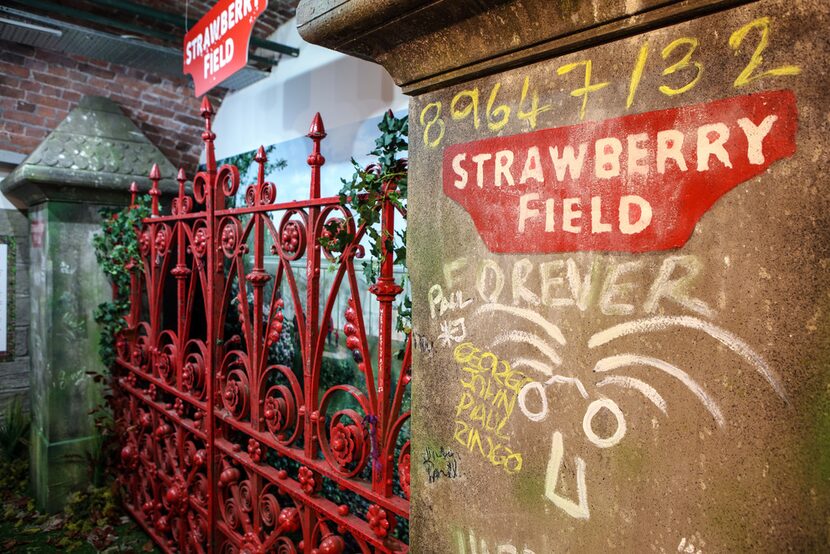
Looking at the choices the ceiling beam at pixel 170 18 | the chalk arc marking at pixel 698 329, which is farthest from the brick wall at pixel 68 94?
the chalk arc marking at pixel 698 329

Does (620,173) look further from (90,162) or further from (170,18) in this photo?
(170,18)

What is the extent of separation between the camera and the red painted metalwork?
181cm

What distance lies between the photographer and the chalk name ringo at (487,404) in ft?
3.84

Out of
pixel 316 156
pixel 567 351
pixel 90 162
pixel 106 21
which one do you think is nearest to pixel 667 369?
pixel 567 351

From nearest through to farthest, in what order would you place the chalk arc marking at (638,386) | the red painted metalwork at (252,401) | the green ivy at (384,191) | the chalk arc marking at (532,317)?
the chalk arc marking at (638,386) < the chalk arc marking at (532,317) < the green ivy at (384,191) < the red painted metalwork at (252,401)

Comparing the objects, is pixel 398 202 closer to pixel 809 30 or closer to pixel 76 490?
pixel 809 30

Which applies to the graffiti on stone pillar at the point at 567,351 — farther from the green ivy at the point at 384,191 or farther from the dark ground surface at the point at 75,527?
the dark ground surface at the point at 75,527

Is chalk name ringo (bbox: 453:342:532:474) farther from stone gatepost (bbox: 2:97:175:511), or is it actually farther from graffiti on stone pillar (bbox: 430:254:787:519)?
stone gatepost (bbox: 2:97:175:511)

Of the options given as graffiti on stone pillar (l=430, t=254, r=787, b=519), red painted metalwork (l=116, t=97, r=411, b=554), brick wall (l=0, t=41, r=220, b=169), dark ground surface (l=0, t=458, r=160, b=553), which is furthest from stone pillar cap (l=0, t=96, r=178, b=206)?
graffiti on stone pillar (l=430, t=254, r=787, b=519)

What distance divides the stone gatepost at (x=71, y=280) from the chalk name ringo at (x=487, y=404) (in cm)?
365

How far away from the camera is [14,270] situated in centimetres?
Result: 453

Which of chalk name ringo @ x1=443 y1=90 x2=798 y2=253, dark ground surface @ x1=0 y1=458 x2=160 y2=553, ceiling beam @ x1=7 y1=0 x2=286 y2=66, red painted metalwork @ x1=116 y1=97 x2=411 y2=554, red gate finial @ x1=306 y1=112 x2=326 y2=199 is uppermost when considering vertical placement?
ceiling beam @ x1=7 y1=0 x2=286 y2=66

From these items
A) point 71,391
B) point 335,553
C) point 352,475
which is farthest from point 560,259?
point 71,391

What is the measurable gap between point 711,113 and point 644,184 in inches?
5.9
